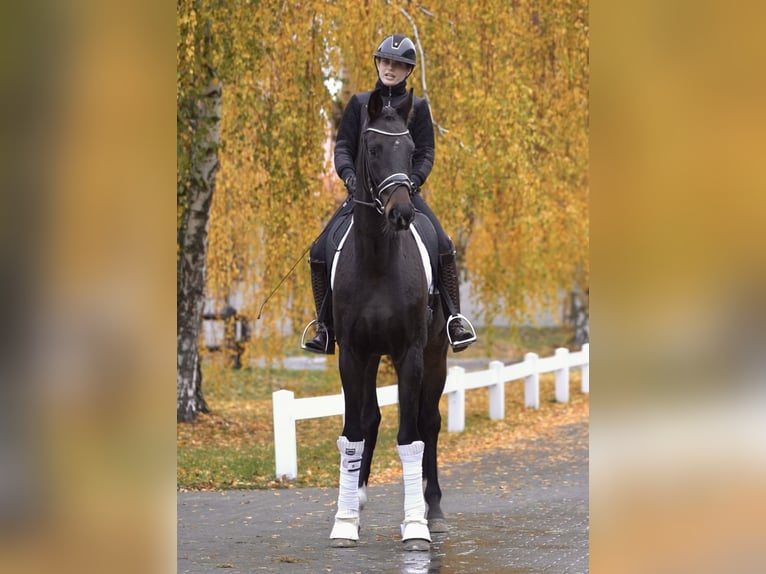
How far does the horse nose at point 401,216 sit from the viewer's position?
695cm

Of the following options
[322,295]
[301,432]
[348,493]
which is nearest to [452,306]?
[322,295]

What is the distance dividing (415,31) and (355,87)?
1.18 m

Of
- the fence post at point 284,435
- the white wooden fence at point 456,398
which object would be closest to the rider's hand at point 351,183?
the white wooden fence at point 456,398

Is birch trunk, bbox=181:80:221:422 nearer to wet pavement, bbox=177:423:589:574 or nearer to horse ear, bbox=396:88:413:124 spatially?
wet pavement, bbox=177:423:589:574

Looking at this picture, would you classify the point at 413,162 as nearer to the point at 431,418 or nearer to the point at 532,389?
the point at 431,418

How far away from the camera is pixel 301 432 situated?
1567 centimetres

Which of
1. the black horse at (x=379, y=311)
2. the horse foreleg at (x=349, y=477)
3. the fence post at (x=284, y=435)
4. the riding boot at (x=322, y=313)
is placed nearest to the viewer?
the black horse at (x=379, y=311)

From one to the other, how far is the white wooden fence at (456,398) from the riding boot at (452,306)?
85 cm

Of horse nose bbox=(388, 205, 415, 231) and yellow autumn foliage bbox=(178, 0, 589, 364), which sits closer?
horse nose bbox=(388, 205, 415, 231)

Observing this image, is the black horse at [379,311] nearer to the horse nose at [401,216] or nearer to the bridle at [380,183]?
the bridle at [380,183]

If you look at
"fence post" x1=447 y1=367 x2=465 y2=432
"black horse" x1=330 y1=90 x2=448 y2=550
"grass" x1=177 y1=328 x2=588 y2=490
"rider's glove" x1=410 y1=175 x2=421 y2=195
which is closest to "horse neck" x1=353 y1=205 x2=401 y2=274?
"black horse" x1=330 y1=90 x2=448 y2=550

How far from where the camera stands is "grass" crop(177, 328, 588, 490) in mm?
12203
